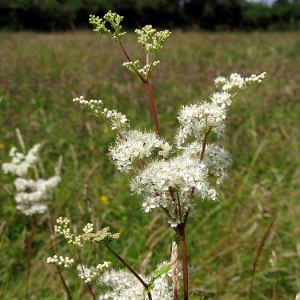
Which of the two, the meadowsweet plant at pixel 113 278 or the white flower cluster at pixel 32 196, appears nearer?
the meadowsweet plant at pixel 113 278

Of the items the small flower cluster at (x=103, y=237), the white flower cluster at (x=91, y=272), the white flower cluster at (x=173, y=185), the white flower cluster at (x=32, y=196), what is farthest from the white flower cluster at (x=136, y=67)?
the white flower cluster at (x=32, y=196)

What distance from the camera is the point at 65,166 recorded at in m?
4.38

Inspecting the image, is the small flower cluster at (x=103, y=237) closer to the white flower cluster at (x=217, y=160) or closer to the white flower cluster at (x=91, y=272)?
the white flower cluster at (x=91, y=272)

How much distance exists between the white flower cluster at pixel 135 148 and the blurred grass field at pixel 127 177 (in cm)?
86

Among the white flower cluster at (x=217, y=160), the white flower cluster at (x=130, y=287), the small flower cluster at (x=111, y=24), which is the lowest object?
the white flower cluster at (x=130, y=287)

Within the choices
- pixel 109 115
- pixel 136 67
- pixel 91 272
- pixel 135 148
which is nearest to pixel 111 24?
pixel 136 67

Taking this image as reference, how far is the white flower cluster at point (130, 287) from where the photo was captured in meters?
1.29

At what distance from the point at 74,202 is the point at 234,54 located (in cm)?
701

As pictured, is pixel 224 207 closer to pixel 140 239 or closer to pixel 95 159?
pixel 140 239

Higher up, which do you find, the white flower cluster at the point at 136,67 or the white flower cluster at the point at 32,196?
the white flower cluster at the point at 32,196

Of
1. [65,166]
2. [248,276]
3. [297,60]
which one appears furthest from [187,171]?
[297,60]

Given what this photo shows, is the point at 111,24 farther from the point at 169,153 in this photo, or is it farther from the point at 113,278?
the point at 113,278

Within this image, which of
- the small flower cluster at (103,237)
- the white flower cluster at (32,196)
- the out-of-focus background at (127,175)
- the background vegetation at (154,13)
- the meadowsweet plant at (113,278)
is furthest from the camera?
the background vegetation at (154,13)

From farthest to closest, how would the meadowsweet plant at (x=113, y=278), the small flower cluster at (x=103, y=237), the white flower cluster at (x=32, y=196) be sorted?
1. the white flower cluster at (x=32, y=196)
2. the meadowsweet plant at (x=113, y=278)
3. the small flower cluster at (x=103, y=237)
